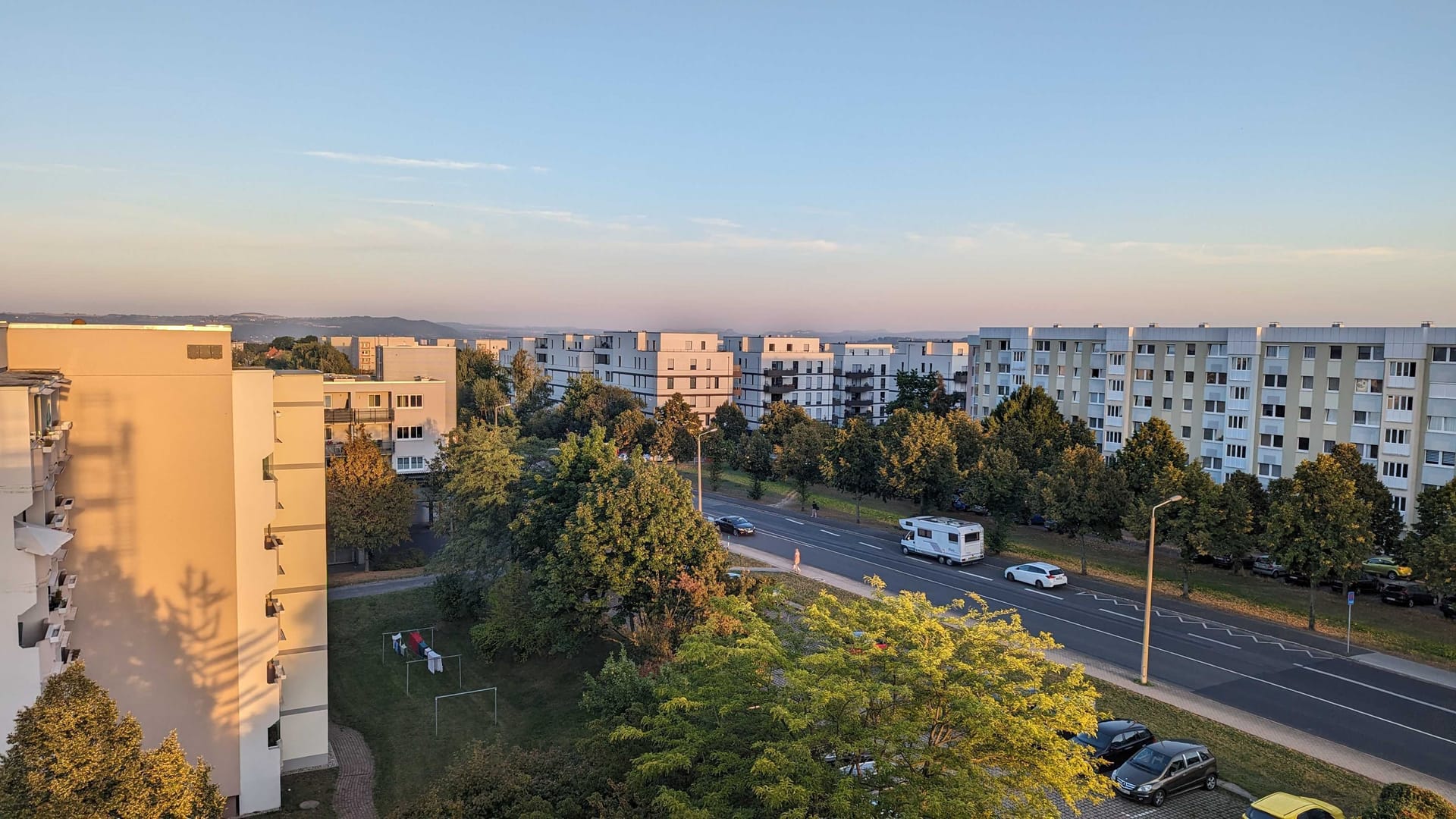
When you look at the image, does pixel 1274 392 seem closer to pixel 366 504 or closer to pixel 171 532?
pixel 366 504

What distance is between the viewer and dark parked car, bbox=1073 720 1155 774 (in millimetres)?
22328

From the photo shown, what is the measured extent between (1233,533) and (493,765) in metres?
35.0

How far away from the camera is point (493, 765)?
14.9 metres

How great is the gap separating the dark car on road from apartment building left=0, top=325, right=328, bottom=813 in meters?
31.1

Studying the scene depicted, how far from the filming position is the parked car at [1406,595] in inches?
1492

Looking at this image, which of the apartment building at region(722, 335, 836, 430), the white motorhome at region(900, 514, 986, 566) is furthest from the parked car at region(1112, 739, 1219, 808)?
the apartment building at region(722, 335, 836, 430)

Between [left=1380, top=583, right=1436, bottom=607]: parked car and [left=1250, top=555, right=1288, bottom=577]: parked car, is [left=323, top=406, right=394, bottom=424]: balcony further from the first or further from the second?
[left=1380, top=583, right=1436, bottom=607]: parked car

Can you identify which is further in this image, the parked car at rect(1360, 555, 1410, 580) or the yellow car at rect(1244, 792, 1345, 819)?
the parked car at rect(1360, 555, 1410, 580)

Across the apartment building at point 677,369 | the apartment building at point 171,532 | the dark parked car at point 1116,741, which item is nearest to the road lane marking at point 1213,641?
the dark parked car at point 1116,741

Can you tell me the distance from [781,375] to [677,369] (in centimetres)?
1507

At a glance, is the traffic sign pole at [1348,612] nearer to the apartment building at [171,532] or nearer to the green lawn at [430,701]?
the green lawn at [430,701]

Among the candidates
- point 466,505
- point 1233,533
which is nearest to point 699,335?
point 466,505

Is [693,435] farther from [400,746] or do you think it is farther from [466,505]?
[400,746]

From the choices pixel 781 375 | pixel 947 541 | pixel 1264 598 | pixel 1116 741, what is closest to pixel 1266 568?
pixel 1264 598
